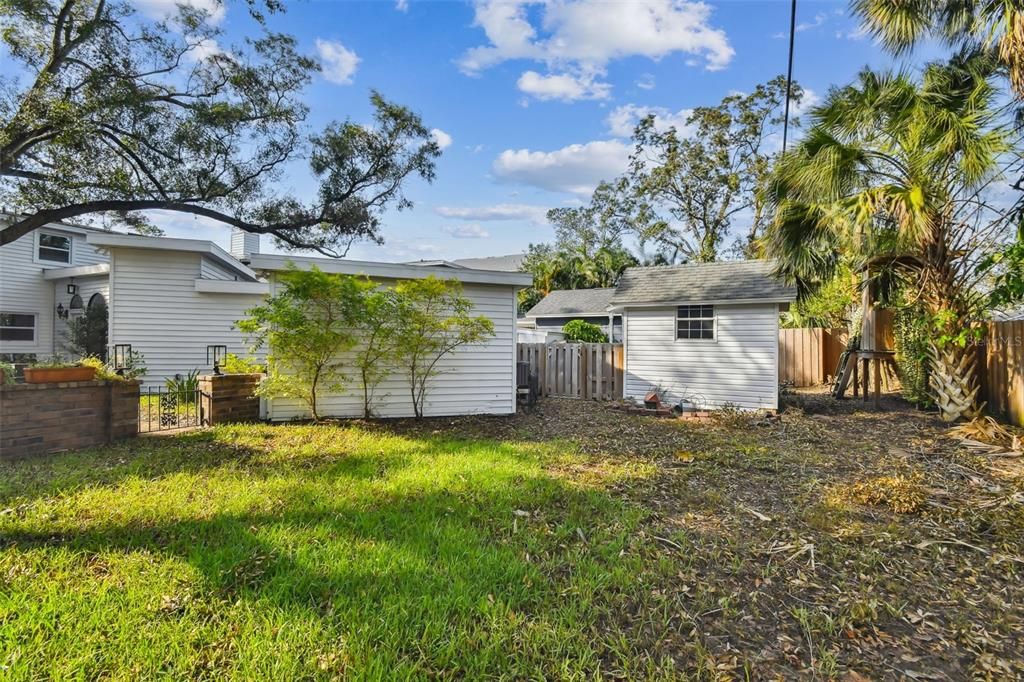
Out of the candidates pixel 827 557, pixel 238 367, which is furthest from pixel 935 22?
pixel 238 367

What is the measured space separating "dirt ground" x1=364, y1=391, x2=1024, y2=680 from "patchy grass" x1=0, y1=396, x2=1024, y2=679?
0.02 m

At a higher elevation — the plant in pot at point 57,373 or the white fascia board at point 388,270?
the white fascia board at point 388,270

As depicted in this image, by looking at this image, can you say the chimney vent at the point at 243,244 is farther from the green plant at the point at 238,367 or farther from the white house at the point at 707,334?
the white house at the point at 707,334

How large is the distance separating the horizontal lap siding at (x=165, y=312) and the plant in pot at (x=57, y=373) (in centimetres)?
647

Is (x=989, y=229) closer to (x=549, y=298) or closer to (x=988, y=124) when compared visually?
(x=988, y=124)

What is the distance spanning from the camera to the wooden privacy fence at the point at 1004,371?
738cm

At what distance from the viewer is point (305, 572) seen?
2.93m

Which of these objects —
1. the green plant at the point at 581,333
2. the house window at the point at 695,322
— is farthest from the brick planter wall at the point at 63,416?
the green plant at the point at 581,333

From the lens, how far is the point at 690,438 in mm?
7387

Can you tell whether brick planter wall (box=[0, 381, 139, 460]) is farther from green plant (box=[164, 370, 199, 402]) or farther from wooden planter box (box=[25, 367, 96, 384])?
green plant (box=[164, 370, 199, 402])

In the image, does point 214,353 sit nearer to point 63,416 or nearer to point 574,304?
point 63,416

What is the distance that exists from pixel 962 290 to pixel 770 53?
4.96m

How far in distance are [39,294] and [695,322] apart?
1826 centimetres

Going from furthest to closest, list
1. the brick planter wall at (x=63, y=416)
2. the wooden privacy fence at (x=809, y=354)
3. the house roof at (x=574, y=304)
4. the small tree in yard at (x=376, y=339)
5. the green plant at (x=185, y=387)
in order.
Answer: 1. the house roof at (x=574, y=304)
2. the wooden privacy fence at (x=809, y=354)
3. the green plant at (x=185, y=387)
4. the small tree in yard at (x=376, y=339)
5. the brick planter wall at (x=63, y=416)
